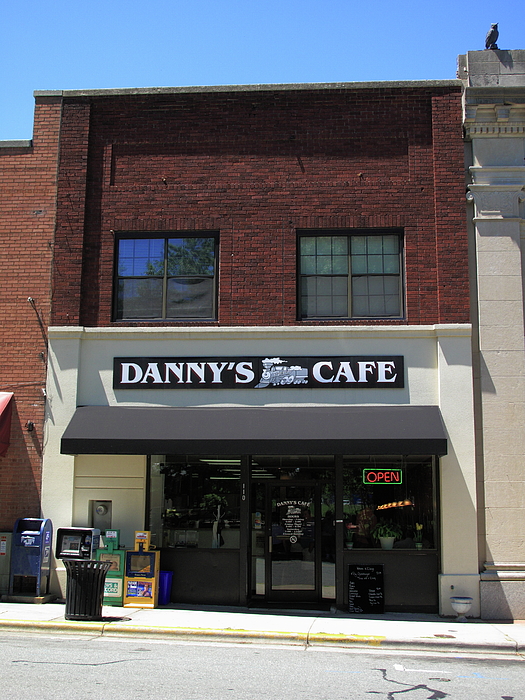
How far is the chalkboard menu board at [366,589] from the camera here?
1246 cm

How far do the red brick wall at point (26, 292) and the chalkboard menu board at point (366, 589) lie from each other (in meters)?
5.89

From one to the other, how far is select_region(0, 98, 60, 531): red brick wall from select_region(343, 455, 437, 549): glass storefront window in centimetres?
584

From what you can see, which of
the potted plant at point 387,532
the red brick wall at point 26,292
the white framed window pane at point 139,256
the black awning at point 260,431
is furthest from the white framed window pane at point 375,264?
the red brick wall at point 26,292

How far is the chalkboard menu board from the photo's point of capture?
12461 mm

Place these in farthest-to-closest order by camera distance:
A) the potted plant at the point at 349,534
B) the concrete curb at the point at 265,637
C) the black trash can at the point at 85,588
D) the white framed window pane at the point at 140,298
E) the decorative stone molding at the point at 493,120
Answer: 1. the white framed window pane at the point at 140,298
2. the decorative stone molding at the point at 493,120
3. the potted plant at the point at 349,534
4. the black trash can at the point at 85,588
5. the concrete curb at the point at 265,637

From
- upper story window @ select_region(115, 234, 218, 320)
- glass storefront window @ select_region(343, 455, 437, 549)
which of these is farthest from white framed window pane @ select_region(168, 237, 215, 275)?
glass storefront window @ select_region(343, 455, 437, 549)

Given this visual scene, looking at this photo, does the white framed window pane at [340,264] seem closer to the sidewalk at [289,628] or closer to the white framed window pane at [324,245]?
the white framed window pane at [324,245]

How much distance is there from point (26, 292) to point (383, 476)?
301 inches

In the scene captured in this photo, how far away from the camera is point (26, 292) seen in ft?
46.1

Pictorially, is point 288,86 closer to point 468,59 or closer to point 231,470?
point 468,59

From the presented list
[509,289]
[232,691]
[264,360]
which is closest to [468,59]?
[509,289]

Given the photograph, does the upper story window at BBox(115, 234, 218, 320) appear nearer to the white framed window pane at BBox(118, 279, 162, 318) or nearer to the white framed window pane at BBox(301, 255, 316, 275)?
the white framed window pane at BBox(118, 279, 162, 318)

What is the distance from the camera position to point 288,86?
1417cm

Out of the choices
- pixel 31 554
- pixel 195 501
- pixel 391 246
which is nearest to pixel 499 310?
pixel 391 246
